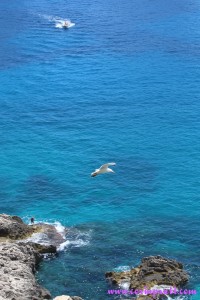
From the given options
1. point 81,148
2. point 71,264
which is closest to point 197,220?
point 71,264

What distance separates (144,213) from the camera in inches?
3172

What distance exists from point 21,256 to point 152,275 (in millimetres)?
13736

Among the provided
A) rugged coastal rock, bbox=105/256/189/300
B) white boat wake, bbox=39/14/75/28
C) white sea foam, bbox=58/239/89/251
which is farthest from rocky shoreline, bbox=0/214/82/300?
white boat wake, bbox=39/14/75/28

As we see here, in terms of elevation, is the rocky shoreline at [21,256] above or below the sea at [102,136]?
below

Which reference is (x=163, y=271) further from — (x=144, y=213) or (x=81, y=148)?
(x=81, y=148)

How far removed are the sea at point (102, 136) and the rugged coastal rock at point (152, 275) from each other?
1.46 m

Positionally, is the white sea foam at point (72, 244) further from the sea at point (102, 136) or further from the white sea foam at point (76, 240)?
the sea at point (102, 136)

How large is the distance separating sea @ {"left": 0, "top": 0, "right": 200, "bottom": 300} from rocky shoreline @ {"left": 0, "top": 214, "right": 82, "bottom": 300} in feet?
6.52

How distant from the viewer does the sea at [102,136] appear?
73.3 metres

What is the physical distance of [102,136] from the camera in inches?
4028

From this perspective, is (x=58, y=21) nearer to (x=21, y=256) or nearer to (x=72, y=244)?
(x=72, y=244)

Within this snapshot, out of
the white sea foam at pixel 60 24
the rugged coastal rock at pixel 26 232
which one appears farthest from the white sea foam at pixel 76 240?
the white sea foam at pixel 60 24

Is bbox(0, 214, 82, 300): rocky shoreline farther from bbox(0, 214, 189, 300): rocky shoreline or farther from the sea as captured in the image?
the sea

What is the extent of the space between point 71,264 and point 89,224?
30.9 ft
